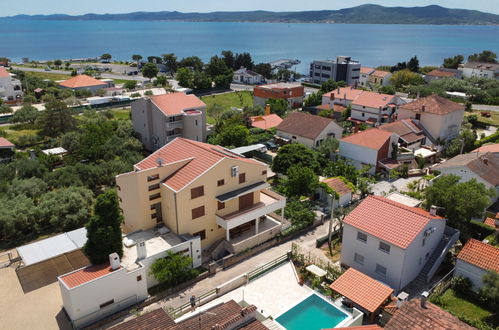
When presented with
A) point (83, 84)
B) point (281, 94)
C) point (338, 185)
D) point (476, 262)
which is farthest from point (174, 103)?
point (83, 84)

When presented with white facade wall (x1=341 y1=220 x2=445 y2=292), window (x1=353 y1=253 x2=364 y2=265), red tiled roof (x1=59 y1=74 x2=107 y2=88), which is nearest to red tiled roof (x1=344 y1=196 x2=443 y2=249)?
white facade wall (x1=341 y1=220 x2=445 y2=292)

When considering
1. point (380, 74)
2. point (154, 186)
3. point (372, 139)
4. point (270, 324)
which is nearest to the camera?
point (270, 324)

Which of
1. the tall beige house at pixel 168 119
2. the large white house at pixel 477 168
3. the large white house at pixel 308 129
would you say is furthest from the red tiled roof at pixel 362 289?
the tall beige house at pixel 168 119

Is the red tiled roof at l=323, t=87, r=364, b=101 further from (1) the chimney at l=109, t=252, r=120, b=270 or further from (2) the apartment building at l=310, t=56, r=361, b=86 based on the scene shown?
(1) the chimney at l=109, t=252, r=120, b=270

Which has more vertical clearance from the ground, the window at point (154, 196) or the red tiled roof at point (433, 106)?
the red tiled roof at point (433, 106)

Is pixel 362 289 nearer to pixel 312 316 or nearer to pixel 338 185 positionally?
pixel 312 316

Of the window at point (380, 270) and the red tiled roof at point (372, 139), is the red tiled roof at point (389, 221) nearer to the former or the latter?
the window at point (380, 270)

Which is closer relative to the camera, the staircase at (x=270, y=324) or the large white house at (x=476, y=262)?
the staircase at (x=270, y=324)
